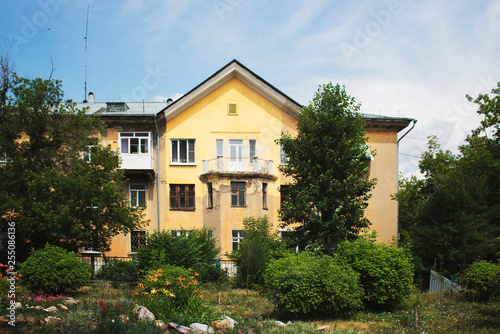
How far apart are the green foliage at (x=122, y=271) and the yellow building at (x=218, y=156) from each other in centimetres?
639

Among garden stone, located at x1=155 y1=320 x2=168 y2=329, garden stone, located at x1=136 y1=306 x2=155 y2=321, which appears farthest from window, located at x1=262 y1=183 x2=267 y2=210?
garden stone, located at x1=155 y1=320 x2=168 y2=329

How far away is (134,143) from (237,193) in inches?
300

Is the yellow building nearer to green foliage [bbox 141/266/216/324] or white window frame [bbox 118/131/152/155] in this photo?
white window frame [bbox 118/131/152/155]

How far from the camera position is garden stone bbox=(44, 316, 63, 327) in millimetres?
11141

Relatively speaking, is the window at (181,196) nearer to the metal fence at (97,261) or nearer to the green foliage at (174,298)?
the metal fence at (97,261)

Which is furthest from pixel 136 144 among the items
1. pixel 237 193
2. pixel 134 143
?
pixel 237 193

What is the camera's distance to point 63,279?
1748 centimetres

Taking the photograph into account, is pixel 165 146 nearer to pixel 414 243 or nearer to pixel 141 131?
pixel 141 131

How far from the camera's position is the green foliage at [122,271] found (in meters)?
21.3

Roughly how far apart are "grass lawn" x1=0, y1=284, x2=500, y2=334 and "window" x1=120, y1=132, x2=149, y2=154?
39.8 ft

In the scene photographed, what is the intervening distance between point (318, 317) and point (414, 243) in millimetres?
13815

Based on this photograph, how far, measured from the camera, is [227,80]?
3008 cm

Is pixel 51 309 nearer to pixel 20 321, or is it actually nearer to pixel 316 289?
pixel 20 321

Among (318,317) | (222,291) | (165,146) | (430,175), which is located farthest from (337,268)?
(430,175)
